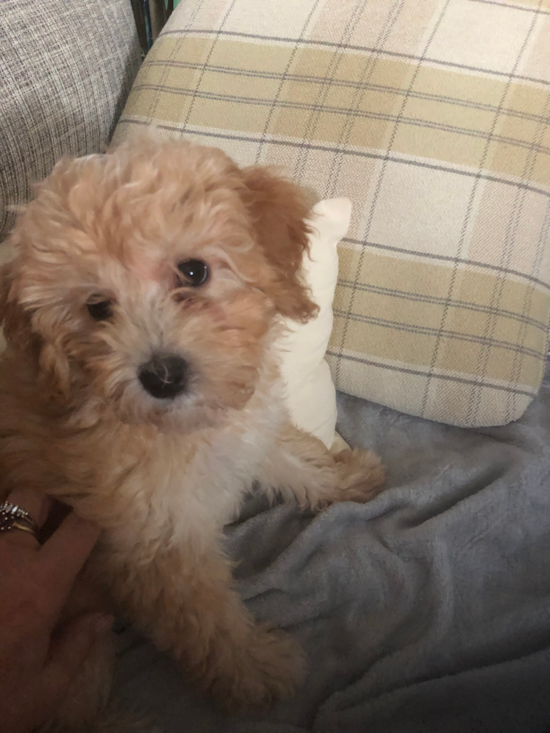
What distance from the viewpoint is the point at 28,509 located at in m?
1.14

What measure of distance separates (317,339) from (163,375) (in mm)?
671

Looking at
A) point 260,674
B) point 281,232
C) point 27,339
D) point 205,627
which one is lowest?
point 260,674

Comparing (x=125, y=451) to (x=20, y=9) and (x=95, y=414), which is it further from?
(x=20, y=9)

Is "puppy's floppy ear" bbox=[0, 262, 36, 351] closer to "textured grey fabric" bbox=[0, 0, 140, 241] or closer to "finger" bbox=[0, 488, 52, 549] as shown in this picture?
"finger" bbox=[0, 488, 52, 549]

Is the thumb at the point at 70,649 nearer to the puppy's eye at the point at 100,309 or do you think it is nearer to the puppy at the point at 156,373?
the puppy at the point at 156,373

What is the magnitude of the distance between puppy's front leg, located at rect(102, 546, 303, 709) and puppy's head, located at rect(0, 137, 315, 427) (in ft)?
1.28

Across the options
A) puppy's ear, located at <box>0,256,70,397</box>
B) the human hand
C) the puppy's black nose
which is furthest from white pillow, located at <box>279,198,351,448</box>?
the human hand

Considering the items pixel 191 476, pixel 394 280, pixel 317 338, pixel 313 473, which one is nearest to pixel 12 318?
pixel 191 476

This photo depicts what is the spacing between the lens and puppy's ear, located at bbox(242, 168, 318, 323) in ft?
3.86

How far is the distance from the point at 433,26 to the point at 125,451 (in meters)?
1.50

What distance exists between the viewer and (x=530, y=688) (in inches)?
45.3

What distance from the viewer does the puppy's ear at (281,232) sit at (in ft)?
3.86

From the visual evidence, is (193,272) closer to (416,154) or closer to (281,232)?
(281,232)

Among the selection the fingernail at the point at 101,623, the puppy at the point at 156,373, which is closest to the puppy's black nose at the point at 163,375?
the puppy at the point at 156,373
